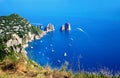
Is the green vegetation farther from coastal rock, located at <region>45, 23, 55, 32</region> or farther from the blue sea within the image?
coastal rock, located at <region>45, 23, 55, 32</region>

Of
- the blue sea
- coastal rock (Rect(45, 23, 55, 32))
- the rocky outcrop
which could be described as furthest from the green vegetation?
the rocky outcrop

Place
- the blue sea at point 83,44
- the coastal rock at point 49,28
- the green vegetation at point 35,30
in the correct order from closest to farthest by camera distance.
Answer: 1. the blue sea at point 83,44
2. the green vegetation at point 35,30
3. the coastal rock at point 49,28

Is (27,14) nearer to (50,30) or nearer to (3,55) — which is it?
(50,30)

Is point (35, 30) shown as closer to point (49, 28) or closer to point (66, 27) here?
point (49, 28)

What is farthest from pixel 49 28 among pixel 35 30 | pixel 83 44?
pixel 83 44

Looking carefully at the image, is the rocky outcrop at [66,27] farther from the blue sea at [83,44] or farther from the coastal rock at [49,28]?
the coastal rock at [49,28]

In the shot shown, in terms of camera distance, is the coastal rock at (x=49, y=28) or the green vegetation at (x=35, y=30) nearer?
the green vegetation at (x=35, y=30)

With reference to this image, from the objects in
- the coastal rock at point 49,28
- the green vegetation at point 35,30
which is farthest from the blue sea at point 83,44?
the green vegetation at point 35,30

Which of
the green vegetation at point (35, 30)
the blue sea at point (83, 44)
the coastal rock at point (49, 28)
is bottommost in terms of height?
the blue sea at point (83, 44)

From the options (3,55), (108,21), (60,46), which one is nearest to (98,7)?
(108,21)
